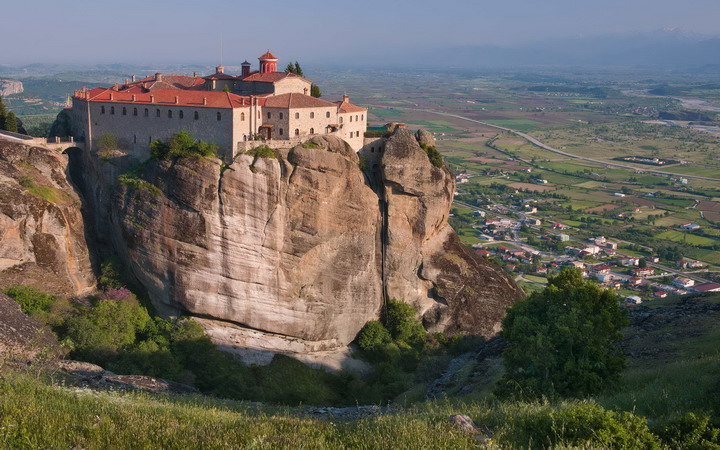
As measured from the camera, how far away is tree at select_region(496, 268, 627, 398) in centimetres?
2457

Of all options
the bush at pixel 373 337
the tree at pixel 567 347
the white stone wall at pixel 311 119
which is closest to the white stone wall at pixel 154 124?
the white stone wall at pixel 311 119

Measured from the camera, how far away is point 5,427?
1503cm

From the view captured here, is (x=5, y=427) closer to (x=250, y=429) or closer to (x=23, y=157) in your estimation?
(x=250, y=429)

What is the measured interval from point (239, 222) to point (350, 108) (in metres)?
13.3

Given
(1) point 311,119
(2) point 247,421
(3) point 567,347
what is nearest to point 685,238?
(1) point 311,119

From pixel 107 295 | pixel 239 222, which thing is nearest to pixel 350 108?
pixel 239 222

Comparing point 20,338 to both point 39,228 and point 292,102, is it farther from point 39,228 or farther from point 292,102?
point 292,102

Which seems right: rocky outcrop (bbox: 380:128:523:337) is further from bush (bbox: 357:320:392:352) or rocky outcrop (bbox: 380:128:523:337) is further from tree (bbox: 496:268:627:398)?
tree (bbox: 496:268:627:398)

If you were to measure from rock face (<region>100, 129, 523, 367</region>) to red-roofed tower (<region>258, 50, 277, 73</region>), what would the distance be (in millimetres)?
11652

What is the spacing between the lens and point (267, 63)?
5278 cm

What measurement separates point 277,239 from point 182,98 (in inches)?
475

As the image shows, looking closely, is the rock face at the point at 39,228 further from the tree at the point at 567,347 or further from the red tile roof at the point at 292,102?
the tree at the point at 567,347

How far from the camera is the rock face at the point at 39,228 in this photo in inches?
1628

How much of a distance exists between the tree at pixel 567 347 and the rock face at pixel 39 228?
29.9 meters
